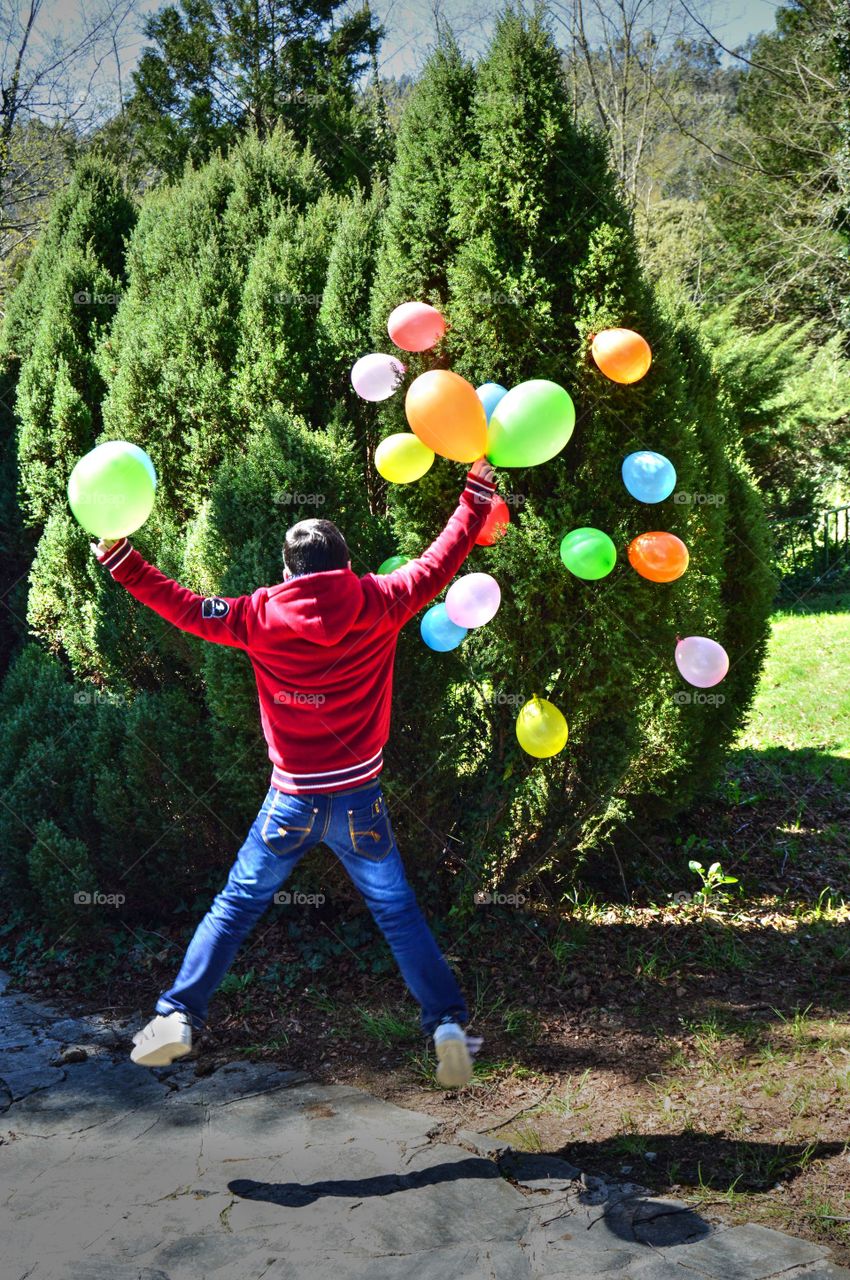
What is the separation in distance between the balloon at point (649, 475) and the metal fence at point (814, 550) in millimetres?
11987

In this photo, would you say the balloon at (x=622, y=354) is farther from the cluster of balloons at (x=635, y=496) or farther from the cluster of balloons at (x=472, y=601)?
the cluster of balloons at (x=472, y=601)

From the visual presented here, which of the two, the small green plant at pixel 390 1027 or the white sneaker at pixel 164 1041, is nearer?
the white sneaker at pixel 164 1041

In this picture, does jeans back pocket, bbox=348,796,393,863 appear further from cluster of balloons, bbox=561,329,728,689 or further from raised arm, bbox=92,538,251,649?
cluster of balloons, bbox=561,329,728,689

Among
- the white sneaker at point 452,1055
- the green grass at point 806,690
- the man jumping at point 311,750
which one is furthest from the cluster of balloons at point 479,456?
the green grass at point 806,690

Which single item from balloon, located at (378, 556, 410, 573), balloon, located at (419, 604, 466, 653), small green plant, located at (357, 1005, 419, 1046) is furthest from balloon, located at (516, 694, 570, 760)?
small green plant, located at (357, 1005, 419, 1046)

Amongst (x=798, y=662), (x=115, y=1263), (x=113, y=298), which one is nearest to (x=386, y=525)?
(x=115, y=1263)

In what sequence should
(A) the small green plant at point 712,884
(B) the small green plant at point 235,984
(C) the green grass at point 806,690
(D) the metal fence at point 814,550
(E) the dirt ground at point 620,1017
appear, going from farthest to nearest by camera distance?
(D) the metal fence at point 814,550
(C) the green grass at point 806,690
(A) the small green plant at point 712,884
(B) the small green plant at point 235,984
(E) the dirt ground at point 620,1017

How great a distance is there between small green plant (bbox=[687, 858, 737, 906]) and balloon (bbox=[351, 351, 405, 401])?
9.13ft

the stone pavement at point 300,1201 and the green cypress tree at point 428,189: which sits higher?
the green cypress tree at point 428,189

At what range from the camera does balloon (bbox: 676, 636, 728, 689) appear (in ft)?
13.4

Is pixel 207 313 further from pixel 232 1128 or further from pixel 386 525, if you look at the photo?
pixel 232 1128

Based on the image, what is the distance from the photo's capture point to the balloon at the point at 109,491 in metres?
3.03

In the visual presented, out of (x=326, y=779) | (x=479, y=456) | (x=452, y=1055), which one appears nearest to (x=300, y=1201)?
(x=452, y=1055)

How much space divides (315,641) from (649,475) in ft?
5.10
